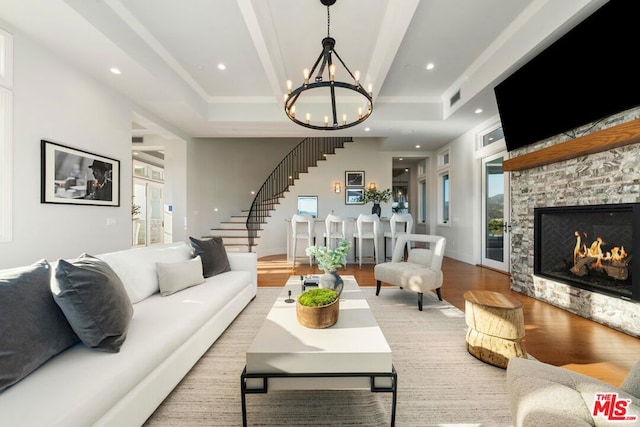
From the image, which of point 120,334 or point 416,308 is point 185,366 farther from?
point 416,308

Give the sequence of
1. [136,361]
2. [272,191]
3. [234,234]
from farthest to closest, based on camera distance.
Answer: [272,191]
[234,234]
[136,361]

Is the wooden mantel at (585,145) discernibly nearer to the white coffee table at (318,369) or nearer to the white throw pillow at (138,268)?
the white coffee table at (318,369)

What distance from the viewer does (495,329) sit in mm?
2086

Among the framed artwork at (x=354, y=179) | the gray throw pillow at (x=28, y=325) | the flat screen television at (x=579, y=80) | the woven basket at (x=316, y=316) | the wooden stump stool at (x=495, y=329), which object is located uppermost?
the flat screen television at (x=579, y=80)

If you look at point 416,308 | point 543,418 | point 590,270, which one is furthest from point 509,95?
point 543,418

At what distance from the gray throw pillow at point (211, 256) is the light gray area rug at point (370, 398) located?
913mm

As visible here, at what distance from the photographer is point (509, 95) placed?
3.82 meters

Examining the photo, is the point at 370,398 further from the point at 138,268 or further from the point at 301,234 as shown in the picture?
the point at 301,234

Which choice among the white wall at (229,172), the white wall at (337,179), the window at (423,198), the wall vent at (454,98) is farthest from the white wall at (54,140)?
the window at (423,198)

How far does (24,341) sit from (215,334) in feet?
4.41

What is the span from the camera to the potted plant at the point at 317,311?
1.75 m

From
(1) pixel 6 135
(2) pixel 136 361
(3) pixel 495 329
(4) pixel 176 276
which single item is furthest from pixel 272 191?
(2) pixel 136 361

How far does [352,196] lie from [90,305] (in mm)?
7030

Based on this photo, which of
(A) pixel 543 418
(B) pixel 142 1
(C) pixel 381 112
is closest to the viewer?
(A) pixel 543 418
